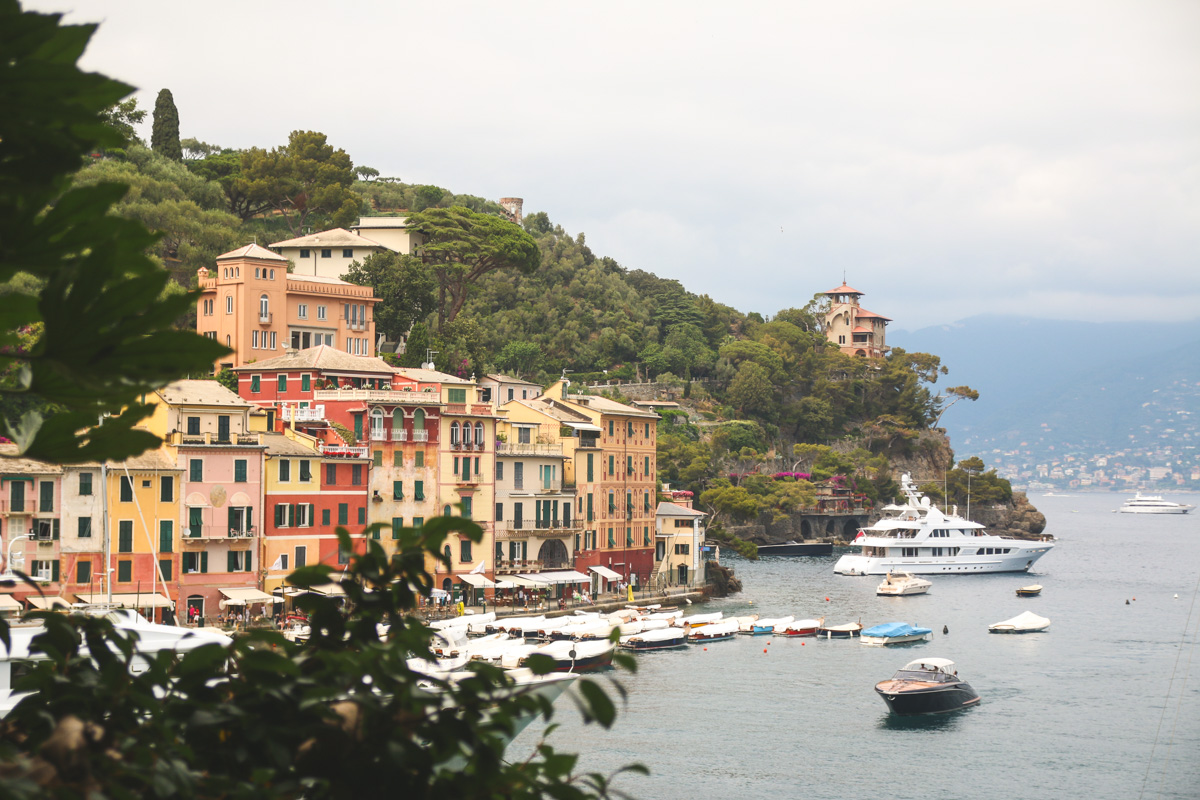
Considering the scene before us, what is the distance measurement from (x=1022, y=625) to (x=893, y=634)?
307 inches

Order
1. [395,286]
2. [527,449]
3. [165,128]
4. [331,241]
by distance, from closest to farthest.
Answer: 1. [527,449]
2. [395,286]
3. [331,241]
4. [165,128]

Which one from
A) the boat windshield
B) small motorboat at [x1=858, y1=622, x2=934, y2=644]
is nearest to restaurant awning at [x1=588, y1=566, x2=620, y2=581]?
small motorboat at [x1=858, y1=622, x2=934, y2=644]

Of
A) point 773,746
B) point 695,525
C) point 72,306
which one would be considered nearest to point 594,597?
point 695,525

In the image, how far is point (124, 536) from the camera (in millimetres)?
36812

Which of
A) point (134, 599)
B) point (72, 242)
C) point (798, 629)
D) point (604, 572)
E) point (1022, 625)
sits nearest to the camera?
point (72, 242)

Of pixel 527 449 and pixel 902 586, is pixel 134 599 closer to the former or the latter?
pixel 527 449

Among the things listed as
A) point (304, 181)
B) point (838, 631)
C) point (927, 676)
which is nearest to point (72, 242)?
point (927, 676)

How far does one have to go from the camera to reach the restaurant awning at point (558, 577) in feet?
163

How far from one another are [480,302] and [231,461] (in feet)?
160

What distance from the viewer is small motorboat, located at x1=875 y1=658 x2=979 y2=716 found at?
36031 mm

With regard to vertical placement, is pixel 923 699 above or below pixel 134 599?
below

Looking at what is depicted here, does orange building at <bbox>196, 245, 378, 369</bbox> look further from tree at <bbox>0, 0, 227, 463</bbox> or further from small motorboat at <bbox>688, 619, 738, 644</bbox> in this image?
tree at <bbox>0, 0, 227, 463</bbox>

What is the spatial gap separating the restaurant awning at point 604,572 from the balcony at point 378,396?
39.0 feet

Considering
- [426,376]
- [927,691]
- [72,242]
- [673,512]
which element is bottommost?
[927,691]
